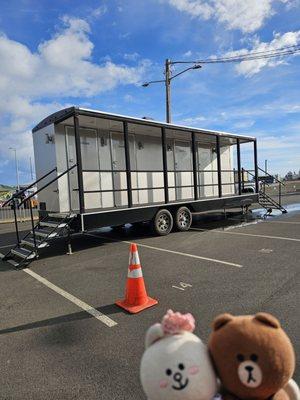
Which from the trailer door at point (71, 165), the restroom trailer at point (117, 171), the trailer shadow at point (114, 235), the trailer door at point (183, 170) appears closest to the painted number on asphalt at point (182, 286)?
the restroom trailer at point (117, 171)

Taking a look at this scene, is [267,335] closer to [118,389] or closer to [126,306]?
[118,389]

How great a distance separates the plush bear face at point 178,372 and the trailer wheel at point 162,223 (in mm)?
8195

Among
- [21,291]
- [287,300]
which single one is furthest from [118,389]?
[21,291]

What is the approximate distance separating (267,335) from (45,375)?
2.26 m

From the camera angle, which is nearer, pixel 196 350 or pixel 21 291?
pixel 196 350

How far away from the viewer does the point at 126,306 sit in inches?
175

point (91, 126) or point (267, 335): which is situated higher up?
point (91, 126)

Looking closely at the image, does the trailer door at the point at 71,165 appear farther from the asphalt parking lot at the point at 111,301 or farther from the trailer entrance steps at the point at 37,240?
the asphalt parking lot at the point at 111,301

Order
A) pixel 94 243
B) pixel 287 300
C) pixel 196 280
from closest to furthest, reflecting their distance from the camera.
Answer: pixel 287 300 < pixel 196 280 < pixel 94 243

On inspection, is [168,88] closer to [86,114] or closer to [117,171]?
A: [117,171]

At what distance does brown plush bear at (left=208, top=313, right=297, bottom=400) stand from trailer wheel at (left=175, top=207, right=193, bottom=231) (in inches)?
346

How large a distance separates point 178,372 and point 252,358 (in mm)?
353

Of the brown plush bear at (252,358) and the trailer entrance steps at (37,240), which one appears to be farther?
the trailer entrance steps at (37,240)

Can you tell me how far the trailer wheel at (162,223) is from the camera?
989 centimetres
